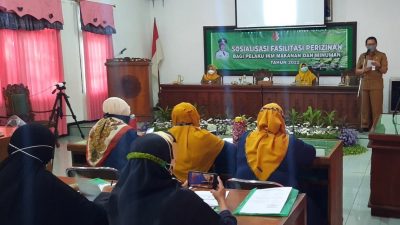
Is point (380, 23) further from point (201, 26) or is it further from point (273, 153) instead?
point (273, 153)

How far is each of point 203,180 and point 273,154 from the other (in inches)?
25.4

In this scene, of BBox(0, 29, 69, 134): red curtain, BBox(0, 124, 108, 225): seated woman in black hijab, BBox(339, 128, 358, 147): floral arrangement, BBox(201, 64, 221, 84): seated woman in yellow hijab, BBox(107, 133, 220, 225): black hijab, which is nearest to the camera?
BBox(107, 133, 220, 225): black hijab

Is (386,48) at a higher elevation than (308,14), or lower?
lower

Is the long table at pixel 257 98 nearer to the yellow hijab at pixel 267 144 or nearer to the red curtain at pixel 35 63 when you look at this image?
the red curtain at pixel 35 63

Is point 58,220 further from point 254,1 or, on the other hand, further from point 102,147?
point 254,1

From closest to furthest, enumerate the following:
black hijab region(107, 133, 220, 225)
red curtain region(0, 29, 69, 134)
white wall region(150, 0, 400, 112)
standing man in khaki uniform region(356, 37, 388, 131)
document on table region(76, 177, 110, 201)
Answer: black hijab region(107, 133, 220, 225) < document on table region(76, 177, 110, 201) < red curtain region(0, 29, 69, 134) < standing man in khaki uniform region(356, 37, 388, 131) < white wall region(150, 0, 400, 112)

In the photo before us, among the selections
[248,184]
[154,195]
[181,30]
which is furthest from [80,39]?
[154,195]

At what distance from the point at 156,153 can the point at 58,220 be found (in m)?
0.55

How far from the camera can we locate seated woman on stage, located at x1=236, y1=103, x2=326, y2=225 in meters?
2.80

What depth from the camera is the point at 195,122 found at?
3287mm

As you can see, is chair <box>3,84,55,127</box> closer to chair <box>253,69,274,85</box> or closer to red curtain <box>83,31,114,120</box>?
red curtain <box>83,31,114,120</box>

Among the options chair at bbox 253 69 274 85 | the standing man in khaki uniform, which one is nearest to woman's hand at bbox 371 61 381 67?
the standing man in khaki uniform

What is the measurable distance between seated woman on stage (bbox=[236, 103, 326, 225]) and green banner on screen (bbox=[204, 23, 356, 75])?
6401mm

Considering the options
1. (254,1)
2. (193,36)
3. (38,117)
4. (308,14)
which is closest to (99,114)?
(38,117)
